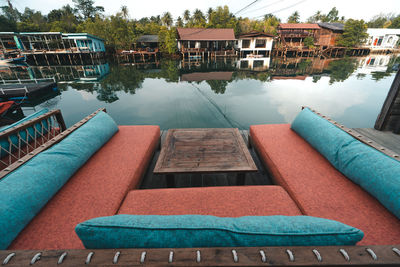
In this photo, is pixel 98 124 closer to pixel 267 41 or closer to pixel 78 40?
pixel 78 40

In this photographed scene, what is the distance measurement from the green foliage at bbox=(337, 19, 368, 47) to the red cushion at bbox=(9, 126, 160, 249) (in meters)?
42.9

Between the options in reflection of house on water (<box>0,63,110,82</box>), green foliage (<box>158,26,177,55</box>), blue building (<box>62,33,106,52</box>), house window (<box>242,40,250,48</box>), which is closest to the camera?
reflection of house on water (<box>0,63,110,82</box>)

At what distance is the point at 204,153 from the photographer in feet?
8.64

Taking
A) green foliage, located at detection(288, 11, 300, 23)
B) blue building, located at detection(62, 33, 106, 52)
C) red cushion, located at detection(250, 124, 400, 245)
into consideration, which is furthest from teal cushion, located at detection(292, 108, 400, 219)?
green foliage, located at detection(288, 11, 300, 23)

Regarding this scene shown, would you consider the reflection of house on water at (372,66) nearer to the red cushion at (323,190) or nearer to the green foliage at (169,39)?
the red cushion at (323,190)

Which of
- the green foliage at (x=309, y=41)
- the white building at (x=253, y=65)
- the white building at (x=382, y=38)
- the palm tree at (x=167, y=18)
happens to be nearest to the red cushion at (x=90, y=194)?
the white building at (x=253, y=65)

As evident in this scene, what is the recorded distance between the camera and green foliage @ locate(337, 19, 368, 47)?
3072cm

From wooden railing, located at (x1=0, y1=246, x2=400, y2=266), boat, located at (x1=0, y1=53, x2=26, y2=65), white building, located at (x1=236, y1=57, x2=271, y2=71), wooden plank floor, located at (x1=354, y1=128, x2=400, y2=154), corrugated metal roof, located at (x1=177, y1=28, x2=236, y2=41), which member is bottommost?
wooden plank floor, located at (x1=354, y1=128, x2=400, y2=154)

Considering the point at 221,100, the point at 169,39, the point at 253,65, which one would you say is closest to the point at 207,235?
the point at 221,100

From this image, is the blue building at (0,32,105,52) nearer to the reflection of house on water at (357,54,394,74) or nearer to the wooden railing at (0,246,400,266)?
the wooden railing at (0,246,400,266)

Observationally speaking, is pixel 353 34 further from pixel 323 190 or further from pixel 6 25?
pixel 6 25

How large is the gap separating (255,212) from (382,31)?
53.9 meters

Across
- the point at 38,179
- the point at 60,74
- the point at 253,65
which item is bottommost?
the point at 60,74

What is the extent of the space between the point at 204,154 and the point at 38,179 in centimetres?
188
